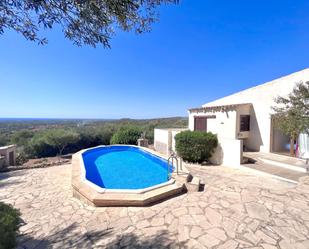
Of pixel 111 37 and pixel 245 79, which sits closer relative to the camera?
pixel 111 37

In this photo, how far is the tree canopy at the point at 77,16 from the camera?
10.3ft

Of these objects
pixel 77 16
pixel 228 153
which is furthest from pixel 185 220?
pixel 228 153

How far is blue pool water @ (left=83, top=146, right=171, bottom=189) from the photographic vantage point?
10284mm

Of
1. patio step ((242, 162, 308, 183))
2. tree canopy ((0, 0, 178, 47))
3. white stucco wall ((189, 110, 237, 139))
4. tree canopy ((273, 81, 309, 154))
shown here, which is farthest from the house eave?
tree canopy ((0, 0, 178, 47))

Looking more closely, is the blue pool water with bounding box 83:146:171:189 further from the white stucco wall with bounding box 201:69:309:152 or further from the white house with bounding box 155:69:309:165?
the white stucco wall with bounding box 201:69:309:152

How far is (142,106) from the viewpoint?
34000 mm

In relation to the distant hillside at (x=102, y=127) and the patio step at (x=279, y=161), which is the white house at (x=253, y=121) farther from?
the distant hillside at (x=102, y=127)

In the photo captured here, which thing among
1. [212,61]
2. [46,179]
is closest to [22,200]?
[46,179]

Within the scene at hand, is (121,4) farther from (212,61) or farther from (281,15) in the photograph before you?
(212,61)

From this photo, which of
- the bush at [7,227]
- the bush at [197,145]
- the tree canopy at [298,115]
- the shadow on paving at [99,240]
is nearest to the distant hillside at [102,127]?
the bush at [197,145]

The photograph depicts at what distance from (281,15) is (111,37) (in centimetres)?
1125

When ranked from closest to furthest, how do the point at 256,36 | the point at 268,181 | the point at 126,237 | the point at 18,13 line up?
the point at 18,13
the point at 126,237
the point at 268,181
the point at 256,36

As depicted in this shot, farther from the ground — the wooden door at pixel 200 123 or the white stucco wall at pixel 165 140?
the wooden door at pixel 200 123

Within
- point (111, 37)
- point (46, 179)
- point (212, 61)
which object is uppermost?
point (212, 61)
